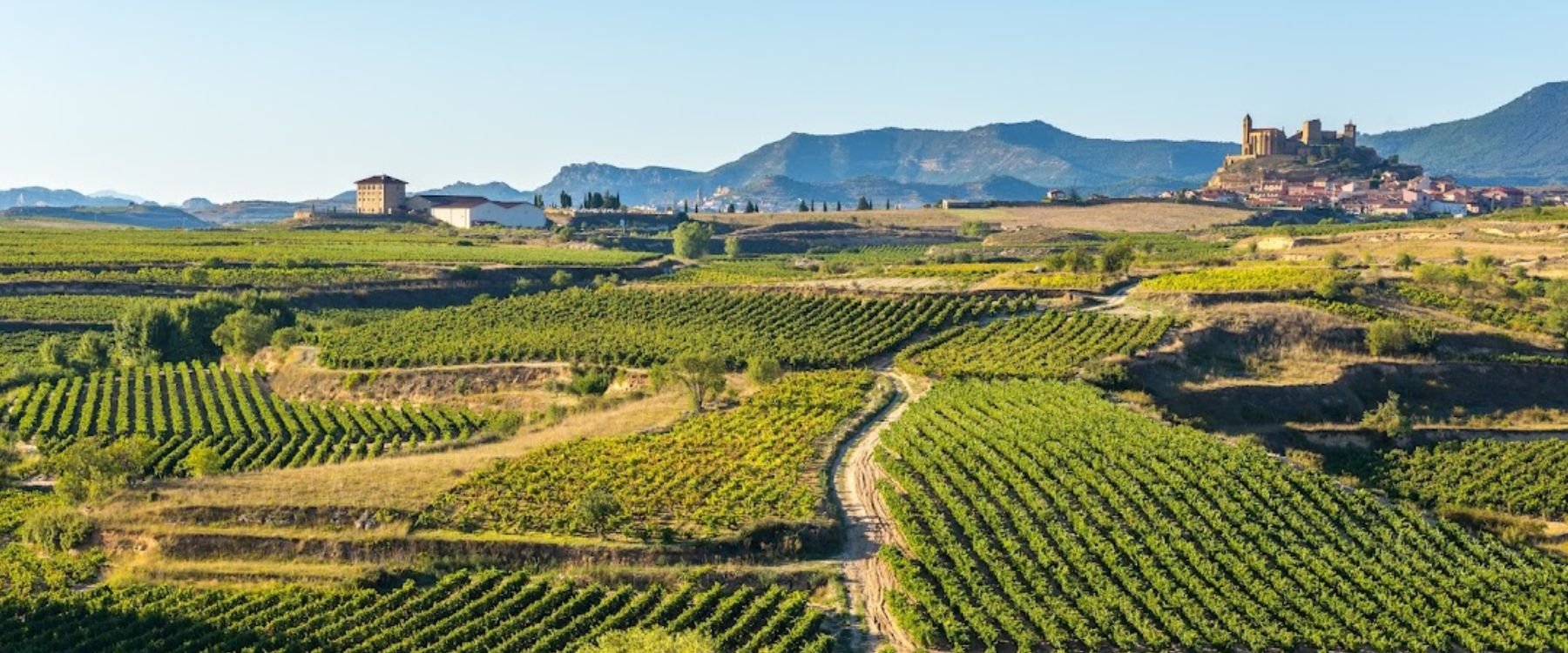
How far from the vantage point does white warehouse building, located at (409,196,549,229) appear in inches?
6885

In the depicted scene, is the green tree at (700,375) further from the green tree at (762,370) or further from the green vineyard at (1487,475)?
the green vineyard at (1487,475)

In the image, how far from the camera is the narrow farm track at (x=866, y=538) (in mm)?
34031

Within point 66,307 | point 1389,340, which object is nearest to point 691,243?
point 66,307

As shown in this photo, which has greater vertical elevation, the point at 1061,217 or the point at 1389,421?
the point at 1061,217

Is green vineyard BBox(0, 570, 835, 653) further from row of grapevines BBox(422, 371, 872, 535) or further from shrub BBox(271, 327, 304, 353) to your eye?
shrub BBox(271, 327, 304, 353)

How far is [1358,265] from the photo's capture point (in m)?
90.4

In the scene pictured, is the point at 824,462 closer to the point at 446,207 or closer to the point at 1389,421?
the point at 1389,421

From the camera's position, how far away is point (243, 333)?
273 feet

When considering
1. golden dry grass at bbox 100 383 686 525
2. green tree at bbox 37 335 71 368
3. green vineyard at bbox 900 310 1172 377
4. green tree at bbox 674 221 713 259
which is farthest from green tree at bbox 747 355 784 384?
green tree at bbox 674 221 713 259

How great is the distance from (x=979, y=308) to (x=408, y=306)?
51.6m

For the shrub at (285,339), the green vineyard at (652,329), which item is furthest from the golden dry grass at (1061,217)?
the shrub at (285,339)

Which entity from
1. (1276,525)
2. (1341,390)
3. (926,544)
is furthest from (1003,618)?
(1341,390)

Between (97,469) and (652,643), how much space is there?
26.2m

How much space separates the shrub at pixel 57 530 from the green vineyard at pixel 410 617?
16.9 ft
